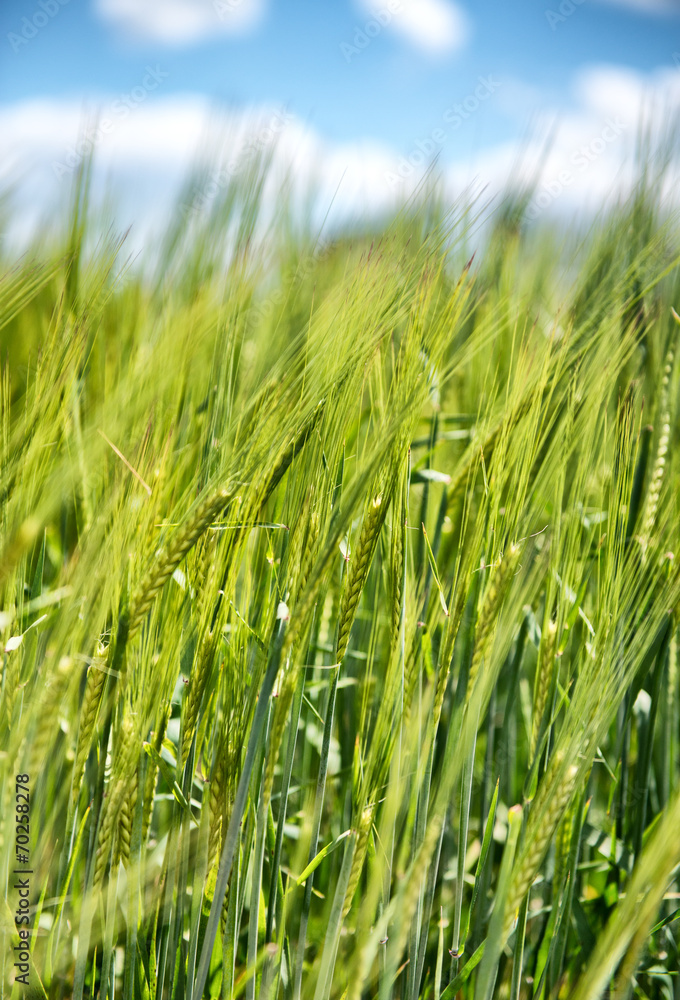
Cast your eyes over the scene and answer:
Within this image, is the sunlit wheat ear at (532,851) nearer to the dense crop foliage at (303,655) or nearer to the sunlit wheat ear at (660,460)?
the dense crop foliage at (303,655)

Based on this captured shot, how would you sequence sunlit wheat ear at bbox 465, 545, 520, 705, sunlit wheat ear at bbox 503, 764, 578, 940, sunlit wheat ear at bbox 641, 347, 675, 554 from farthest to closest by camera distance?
sunlit wheat ear at bbox 641, 347, 675, 554 → sunlit wheat ear at bbox 465, 545, 520, 705 → sunlit wheat ear at bbox 503, 764, 578, 940

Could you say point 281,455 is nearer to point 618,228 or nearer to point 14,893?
point 14,893

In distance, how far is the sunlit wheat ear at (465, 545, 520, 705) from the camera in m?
0.47

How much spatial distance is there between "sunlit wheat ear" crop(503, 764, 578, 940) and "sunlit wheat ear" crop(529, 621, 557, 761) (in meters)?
0.13

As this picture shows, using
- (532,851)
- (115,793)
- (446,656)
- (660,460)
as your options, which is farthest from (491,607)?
(660,460)

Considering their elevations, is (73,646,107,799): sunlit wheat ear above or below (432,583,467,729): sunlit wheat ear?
below

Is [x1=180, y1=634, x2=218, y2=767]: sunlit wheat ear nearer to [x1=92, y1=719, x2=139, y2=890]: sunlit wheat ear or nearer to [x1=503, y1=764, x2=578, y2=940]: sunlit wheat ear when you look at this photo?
[x1=92, y1=719, x2=139, y2=890]: sunlit wheat ear

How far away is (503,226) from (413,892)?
4.03 ft

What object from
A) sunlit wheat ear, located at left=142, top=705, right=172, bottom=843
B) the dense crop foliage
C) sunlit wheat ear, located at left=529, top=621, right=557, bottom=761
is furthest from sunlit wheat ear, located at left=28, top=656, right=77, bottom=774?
sunlit wheat ear, located at left=529, top=621, right=557, bottom=761

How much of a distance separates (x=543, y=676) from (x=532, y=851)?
0.18 meters

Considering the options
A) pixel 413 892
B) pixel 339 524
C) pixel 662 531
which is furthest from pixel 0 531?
pixel 662 531

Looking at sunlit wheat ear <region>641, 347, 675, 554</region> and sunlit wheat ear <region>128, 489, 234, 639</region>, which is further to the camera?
sunlit wheat ear <region>641, 347, 675, 554</region>

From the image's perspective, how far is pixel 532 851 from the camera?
0.38m

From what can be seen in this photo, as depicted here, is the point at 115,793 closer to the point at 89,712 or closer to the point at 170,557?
the point at 89,712
